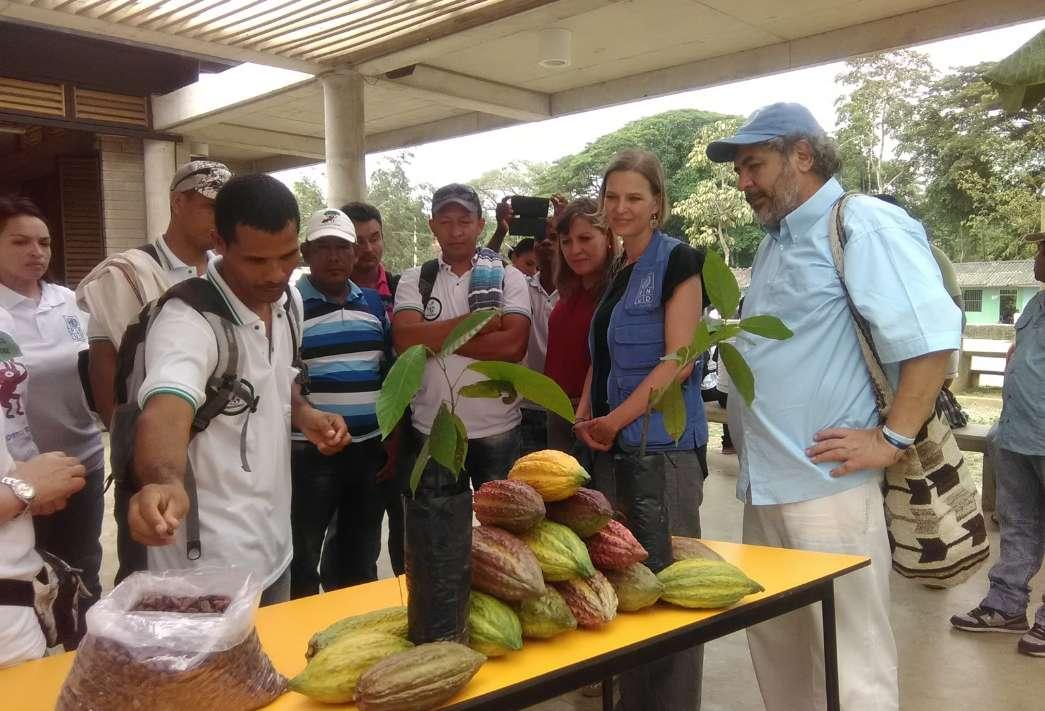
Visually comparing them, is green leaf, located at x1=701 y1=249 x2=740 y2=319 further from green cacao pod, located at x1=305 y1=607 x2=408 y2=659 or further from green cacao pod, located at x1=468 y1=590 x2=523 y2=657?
green cacao pod, located at x1=305 y1=607 x2=408 y2=659

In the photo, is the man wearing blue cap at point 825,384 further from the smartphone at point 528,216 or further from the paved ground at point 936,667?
the smartphone at point 528,216

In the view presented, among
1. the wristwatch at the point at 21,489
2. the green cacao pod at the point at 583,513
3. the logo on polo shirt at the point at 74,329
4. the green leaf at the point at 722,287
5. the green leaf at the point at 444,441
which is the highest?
the green leaf at the point at 722,287

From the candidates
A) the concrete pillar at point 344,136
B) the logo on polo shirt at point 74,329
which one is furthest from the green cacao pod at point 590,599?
the concrete pillar at point 344,136

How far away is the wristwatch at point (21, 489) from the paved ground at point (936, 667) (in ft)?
6.65

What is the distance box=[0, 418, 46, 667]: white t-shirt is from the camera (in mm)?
1407

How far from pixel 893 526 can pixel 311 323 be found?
6.46ft

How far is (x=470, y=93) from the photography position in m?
8.47

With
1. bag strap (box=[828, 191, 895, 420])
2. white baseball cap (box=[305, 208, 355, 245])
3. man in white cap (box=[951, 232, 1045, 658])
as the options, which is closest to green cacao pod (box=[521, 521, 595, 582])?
bag strap (box=[828, 191, 895, 420])

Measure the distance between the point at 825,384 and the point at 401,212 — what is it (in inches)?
726

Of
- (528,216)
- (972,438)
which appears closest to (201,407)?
(528,216)

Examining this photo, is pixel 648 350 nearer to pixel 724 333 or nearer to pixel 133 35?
pixel 724 333

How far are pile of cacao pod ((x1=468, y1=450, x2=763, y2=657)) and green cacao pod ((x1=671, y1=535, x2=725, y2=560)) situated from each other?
0.06m

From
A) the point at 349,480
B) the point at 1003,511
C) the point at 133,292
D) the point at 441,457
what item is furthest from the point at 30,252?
the point at 1003,511

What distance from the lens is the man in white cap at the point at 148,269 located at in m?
2.39
